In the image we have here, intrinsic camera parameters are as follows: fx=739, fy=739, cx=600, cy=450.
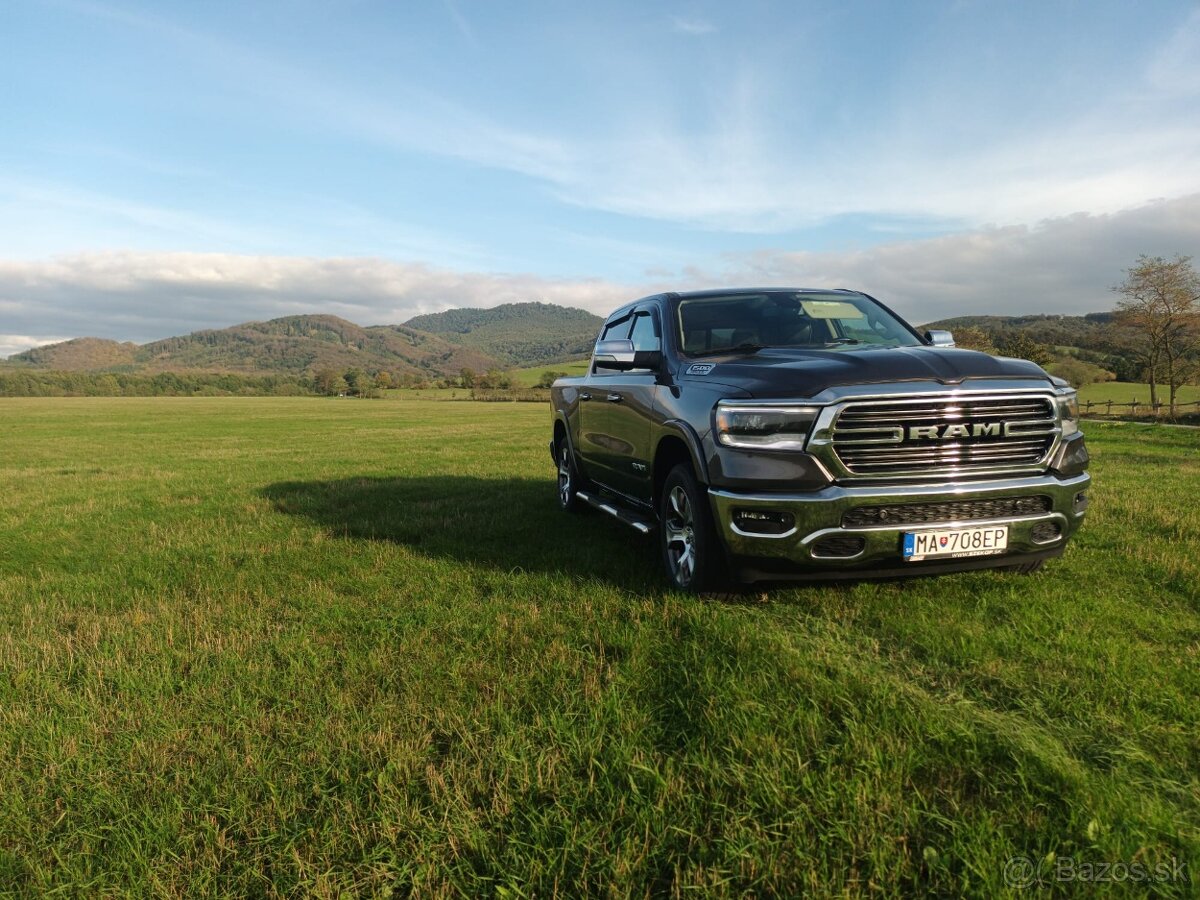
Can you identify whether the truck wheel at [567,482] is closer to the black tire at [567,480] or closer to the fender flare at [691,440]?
the black tire at [567,480]

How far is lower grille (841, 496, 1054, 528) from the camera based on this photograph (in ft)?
12.7

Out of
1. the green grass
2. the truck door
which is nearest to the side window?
the truck door

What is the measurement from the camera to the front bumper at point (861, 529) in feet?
12.6

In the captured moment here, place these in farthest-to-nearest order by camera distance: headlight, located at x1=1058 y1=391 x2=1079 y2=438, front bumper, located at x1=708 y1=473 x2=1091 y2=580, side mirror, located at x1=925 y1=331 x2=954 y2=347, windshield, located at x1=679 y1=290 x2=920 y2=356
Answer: windshield, located at x1=679 y1=290 x2=920 y2=356, side mirror, located at x1=925 y1=331 x2=954 y2=347, headlight, located at x1=1058 y1=391 x2=1079 y2=438, front bumper, located at x1=708 y1=473 x2=1091 y2=580

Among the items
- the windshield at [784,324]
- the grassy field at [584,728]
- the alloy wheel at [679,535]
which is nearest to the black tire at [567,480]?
the grassy field at [584,728]

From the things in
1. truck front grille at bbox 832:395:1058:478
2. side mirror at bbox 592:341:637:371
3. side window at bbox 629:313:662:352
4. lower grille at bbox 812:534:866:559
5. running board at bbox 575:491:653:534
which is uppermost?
side window at bbox 629:313:662:352

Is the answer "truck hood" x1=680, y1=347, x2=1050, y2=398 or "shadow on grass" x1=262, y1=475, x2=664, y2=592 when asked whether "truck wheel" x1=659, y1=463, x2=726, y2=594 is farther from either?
"truck hood" x1=680, y1=347, x2=1050, y2=398

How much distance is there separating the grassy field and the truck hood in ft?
4.28

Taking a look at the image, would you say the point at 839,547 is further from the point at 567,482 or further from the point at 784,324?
the point at 567,482

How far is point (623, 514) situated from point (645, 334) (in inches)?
62.0

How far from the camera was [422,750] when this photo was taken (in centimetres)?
280

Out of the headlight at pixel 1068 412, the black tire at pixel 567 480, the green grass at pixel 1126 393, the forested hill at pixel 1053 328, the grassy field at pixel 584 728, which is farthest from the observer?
the forested hill at pixel 1053 328

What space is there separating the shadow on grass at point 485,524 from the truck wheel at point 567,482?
13 cm

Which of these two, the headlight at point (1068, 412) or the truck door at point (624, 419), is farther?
the truck door at point (624, 419)
